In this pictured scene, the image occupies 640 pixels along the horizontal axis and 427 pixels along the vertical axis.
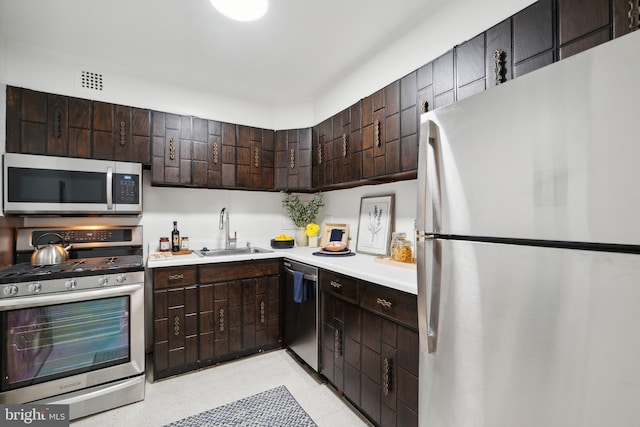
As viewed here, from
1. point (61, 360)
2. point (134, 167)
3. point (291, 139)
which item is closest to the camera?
point (61, 360)

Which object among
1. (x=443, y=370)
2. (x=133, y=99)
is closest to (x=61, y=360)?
(x=133, y=99)

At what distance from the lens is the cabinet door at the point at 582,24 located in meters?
1.05

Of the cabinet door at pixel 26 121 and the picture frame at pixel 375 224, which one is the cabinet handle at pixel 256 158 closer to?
the picture frame at pixel 375 224

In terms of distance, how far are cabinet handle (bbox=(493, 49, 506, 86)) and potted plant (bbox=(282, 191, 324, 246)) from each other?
2.30 metres

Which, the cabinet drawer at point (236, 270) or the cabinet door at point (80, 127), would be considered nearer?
the cabinet door at point (80, 127)

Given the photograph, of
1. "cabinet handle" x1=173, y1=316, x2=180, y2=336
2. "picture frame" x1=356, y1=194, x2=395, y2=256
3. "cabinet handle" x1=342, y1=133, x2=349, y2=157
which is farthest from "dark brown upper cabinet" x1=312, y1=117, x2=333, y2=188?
"cabinet handle" x1=173, y1=316, x2=180, y2=336

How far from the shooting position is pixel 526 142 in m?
0.82

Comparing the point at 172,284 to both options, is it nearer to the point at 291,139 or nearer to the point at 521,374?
the point at 291,139

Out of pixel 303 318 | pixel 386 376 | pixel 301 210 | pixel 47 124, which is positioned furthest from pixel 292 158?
pixel 386 376

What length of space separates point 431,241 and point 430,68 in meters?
1.21

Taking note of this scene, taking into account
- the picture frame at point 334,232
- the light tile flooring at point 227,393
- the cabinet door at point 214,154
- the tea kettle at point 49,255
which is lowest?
the light tile flooring at point 227,393

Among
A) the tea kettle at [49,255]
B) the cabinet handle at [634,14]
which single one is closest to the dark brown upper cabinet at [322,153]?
the cabinet handle at [634,14]

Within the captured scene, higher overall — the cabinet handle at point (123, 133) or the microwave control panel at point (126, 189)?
the cabinet handle at point (123, 133)

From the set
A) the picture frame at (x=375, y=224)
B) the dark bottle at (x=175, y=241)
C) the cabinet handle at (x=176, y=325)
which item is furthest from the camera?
the dark bottle at (x=175, y=241)
